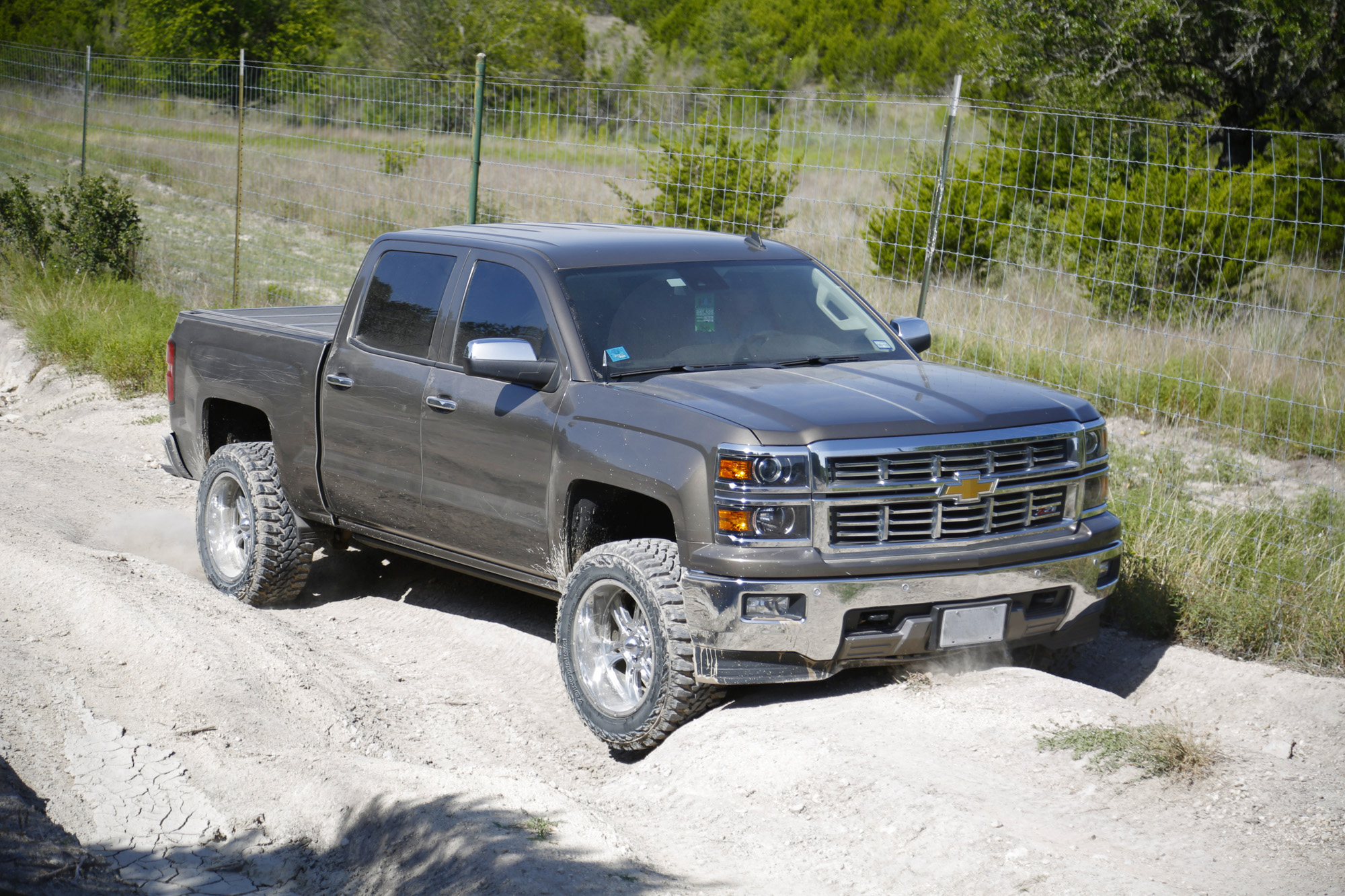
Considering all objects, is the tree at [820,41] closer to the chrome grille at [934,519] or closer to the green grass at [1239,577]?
the green grass at [1239,577]

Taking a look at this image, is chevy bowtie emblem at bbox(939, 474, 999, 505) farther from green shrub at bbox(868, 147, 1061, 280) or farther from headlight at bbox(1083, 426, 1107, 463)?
green shrub at bbox(868, 147, 1061, 280)

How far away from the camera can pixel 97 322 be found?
12828mm

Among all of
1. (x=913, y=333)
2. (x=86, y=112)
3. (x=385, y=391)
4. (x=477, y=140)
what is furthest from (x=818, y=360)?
(x=86, y=112)

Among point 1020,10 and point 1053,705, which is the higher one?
point 1020,10

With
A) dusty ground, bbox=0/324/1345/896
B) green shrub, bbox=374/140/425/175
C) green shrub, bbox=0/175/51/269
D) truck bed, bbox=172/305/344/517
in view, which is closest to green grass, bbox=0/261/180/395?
green shrub, bbox=0/175/51/269

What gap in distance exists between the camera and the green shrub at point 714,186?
9.71 meters

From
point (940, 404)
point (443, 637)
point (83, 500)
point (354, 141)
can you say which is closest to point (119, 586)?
point (443, 637)

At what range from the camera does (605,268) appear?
552 cm

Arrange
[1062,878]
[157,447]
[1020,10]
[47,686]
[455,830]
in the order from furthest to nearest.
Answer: [1020,10]
[157,447]
[47,686]
[455,830]
[1062,878]

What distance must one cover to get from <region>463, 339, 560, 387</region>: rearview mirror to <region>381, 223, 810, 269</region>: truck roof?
1.71ft

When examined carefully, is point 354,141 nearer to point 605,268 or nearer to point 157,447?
point 157,447

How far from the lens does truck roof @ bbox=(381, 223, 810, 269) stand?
558 cm

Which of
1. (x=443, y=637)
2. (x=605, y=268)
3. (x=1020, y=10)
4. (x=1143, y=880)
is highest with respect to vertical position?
(x=1020, y=10)

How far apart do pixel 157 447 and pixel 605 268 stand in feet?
21.0
